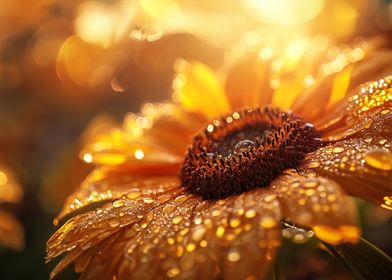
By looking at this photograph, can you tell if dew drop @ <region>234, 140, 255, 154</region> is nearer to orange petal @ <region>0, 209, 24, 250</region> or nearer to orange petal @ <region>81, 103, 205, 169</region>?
orange petal @ <region>81, 103, 205, 169</region>

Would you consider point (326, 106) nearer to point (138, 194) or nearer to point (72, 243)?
point (138, 194)

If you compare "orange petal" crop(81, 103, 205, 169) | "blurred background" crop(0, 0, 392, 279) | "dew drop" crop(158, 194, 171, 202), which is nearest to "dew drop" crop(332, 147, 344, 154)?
"dew drop" crop(158, 194, 171, 202)

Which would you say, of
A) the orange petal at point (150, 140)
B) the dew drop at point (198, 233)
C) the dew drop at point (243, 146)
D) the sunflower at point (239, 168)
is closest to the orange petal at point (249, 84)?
the sunflower at point (239, 168)

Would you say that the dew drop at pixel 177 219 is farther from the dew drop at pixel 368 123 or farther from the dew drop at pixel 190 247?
the dew drop at pixel 368 123

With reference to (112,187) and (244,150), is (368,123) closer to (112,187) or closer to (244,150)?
(244,150)

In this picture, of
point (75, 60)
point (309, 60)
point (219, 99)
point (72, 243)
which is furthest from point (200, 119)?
point (75, 60)
